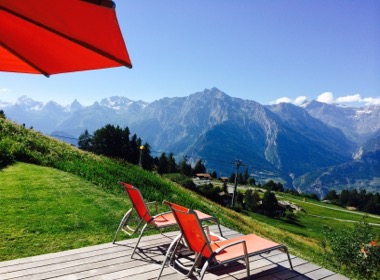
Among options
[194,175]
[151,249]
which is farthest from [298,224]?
[151,249]

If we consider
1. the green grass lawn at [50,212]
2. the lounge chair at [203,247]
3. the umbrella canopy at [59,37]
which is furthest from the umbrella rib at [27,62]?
the green grass lawn at [50,212]

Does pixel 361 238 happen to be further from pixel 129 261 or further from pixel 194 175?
pixel 194 175

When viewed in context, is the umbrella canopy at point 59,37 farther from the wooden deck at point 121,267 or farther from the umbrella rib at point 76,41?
A: the wooden deck at point 121,267

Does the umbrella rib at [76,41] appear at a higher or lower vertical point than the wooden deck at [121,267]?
higher

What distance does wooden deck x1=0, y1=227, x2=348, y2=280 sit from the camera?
448 centimetres

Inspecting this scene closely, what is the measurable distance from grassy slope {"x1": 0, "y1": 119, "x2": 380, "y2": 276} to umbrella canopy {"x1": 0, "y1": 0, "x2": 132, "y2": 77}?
12.3 feet

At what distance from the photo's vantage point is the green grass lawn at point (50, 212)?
20.0 feet

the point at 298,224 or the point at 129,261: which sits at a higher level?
the point at 129,261

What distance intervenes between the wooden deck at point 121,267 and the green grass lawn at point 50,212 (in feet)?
2.67

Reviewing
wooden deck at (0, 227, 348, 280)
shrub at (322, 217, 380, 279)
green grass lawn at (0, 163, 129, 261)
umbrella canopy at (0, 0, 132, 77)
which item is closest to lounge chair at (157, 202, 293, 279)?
wooden deck at (0, 227, 348, 280)

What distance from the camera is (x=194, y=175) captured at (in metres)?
109

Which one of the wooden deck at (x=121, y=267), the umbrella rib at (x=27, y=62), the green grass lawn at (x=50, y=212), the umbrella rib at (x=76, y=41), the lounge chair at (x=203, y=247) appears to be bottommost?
the green grass lawn at (x=50, y=212)

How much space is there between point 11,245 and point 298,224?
66.2 meters

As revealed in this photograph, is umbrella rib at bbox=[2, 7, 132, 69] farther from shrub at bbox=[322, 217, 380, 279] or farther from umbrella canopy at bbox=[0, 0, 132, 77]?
shrub at bbox=[322, 217, 380, 279]
